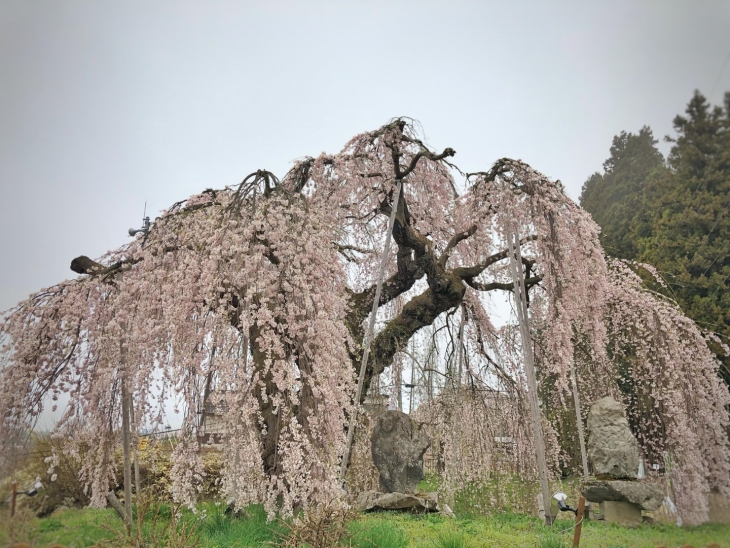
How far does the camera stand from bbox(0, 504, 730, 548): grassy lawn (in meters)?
2.29

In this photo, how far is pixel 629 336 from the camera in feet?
22.0

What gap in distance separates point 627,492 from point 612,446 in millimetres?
750

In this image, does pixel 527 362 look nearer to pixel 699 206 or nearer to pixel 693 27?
pixel 699 206

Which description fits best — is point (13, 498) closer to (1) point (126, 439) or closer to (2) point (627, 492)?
(1) point (126, 439)

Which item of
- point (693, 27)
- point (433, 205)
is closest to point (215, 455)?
point (433, 205)

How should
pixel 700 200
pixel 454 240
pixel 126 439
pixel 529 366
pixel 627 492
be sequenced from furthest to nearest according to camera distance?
pixel 454 240, pixel 627 492, pixel 529 366, pixel 126 439, pixel 700 200

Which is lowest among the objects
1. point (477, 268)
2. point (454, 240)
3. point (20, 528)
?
point (20, 528)

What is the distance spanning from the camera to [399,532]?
3.77 meters


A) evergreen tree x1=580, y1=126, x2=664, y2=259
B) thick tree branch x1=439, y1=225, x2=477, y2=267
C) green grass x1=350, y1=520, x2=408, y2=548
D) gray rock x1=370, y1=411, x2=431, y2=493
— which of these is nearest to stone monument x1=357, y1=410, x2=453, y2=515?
gray rock x1=370, y1=411, x2=431, y2=493

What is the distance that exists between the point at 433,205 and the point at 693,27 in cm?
427

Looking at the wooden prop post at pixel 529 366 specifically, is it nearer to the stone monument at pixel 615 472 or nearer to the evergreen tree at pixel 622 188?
the stone monument at pixel 615 472

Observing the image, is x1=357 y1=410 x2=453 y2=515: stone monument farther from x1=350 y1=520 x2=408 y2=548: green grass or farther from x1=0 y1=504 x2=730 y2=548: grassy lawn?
x1=350 y1=520 x2=408 y2=548: green grass

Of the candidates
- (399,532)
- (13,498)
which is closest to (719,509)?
(399,532)

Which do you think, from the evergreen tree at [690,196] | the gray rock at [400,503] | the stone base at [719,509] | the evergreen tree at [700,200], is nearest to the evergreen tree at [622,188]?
the evergreen tree at [690,196]
